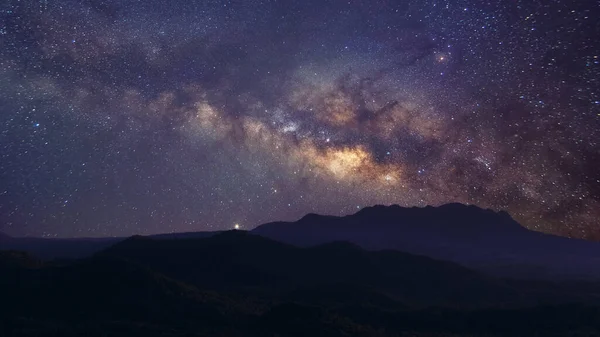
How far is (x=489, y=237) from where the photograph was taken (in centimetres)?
17250

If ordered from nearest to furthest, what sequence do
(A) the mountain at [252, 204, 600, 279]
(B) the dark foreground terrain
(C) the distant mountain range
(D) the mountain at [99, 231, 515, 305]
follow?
(B) the dark foreground terrain < (D) the mountain at [99, 231, 515, 305] < (C) the distant mountain range < (A) the mountain at [252, 204, 600, 279]

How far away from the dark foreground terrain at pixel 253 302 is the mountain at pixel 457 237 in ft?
229

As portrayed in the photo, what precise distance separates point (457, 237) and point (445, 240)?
21.2 feet

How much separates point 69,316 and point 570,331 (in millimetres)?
37040

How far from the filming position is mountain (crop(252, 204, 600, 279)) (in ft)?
468

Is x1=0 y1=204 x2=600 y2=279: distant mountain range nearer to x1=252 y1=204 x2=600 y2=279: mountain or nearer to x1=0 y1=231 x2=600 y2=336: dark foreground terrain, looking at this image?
x1=252 y1=204 x2=600 y2=279: mountain

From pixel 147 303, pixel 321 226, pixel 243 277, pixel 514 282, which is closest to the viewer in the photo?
pixel 147 303

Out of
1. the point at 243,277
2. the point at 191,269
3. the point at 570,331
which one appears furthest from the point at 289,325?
the point at 191,269

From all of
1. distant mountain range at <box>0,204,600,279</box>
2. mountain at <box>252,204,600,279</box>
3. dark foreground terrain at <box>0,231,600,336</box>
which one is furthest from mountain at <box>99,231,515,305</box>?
mountain at <box>252,204,600,279</box>

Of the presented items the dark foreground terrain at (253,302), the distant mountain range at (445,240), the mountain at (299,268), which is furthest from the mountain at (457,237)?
the dark foreground terrain at (253,302)

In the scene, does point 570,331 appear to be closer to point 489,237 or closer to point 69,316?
point 69,316

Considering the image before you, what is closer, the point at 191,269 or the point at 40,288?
the point at 40,288

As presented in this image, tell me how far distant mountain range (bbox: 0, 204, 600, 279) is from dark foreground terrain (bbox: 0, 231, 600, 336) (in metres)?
68.6

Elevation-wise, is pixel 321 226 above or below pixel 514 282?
above
